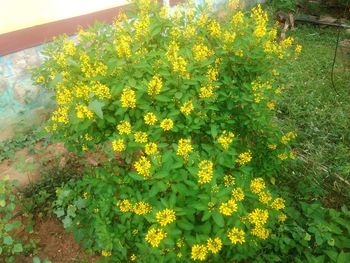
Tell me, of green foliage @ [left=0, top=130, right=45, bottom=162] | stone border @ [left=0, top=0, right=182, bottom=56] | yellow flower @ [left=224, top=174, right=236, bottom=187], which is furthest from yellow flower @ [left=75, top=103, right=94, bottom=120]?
green foliage @ [left=0, top=130, right=45, bottom=162]

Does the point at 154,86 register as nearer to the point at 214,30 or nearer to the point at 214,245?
the point at 214,30

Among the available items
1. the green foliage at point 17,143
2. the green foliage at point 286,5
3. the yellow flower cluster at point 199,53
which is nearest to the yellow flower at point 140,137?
the yellow flower cluster at point 199,53

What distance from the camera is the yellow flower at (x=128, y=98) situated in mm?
2404

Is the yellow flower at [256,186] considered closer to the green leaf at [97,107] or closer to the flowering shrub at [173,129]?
the flowering shrub at [173,129]

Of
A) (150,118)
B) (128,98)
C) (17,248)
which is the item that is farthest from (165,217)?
(17,248)

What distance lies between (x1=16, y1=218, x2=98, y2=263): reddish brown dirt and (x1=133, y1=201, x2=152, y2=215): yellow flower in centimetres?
125

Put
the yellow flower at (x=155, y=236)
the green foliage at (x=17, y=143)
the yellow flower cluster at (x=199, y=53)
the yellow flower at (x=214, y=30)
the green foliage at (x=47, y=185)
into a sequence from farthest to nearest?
the green foliage at (x=17, y=143)
the green foliage at (x=47, y=185)
the yellow flower at (x=214, y=30)
the yellow flower cluster at (x=199, y=53)
the yellow flower at (x=155, y=236)

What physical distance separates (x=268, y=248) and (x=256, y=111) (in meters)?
1.38

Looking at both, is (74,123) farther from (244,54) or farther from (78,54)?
(244,54)

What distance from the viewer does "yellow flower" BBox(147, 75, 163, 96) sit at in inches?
96.3

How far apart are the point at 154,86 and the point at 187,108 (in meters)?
0.30

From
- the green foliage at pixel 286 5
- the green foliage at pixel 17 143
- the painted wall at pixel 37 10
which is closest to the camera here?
the painted wall at pixel 37 10

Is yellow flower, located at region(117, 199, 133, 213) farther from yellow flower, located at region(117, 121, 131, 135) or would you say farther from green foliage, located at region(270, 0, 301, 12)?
green foliage, located at region(270, 0, 301, 12)

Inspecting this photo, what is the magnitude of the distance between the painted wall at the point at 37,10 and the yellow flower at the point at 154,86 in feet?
9.71
